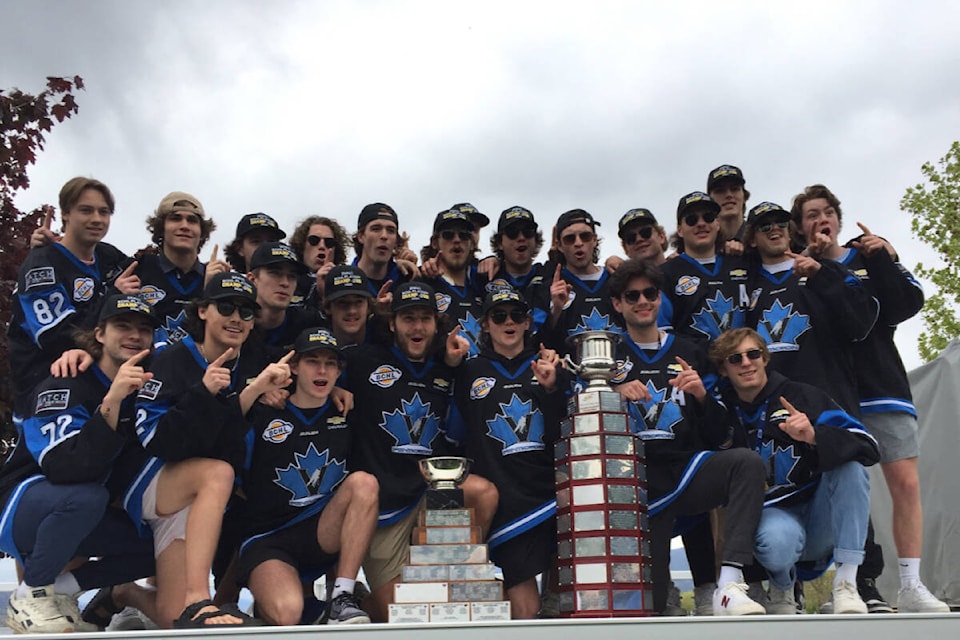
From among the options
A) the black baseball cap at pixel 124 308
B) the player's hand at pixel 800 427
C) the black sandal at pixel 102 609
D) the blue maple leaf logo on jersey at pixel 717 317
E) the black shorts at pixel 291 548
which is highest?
the blue maple leaf logo on jersey at pixel 717 317

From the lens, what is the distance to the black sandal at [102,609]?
5.62 meters

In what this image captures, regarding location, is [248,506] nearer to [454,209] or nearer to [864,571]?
[454,209]

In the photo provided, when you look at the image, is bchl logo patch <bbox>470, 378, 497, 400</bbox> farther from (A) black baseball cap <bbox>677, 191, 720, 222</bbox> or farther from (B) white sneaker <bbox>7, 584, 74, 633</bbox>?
(B) white sneaker <bbox>7, 584, 74, 633</bbox>

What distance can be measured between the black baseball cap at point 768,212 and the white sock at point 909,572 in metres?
2.29

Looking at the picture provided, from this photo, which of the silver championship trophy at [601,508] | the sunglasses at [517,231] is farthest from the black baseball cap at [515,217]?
the silver championship trophy at [601,508]

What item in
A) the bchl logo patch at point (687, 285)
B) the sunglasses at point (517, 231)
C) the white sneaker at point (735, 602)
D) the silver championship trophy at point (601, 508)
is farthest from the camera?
the sunglasses at point (517, 231)

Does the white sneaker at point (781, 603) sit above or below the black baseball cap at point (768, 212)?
below

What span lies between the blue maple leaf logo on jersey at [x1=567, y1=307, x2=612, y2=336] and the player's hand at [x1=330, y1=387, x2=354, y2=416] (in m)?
1.70

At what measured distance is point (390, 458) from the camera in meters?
5.50

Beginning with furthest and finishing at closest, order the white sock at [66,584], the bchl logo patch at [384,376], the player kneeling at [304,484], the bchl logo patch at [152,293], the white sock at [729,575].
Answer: the bchl logo patch at [152,293], the bchl logo patch at [384,376], the player kneeling at [304,484], the white sock at [66,584], the white sock at [729,575]

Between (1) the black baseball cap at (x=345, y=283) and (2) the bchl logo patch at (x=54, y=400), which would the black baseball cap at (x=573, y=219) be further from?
(2) the bchl logo patch at (x=54, y=400)

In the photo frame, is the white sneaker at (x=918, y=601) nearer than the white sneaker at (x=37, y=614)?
No

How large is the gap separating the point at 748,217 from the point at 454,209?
210cm

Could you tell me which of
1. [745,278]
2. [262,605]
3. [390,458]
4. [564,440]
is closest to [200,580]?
[262,605]
